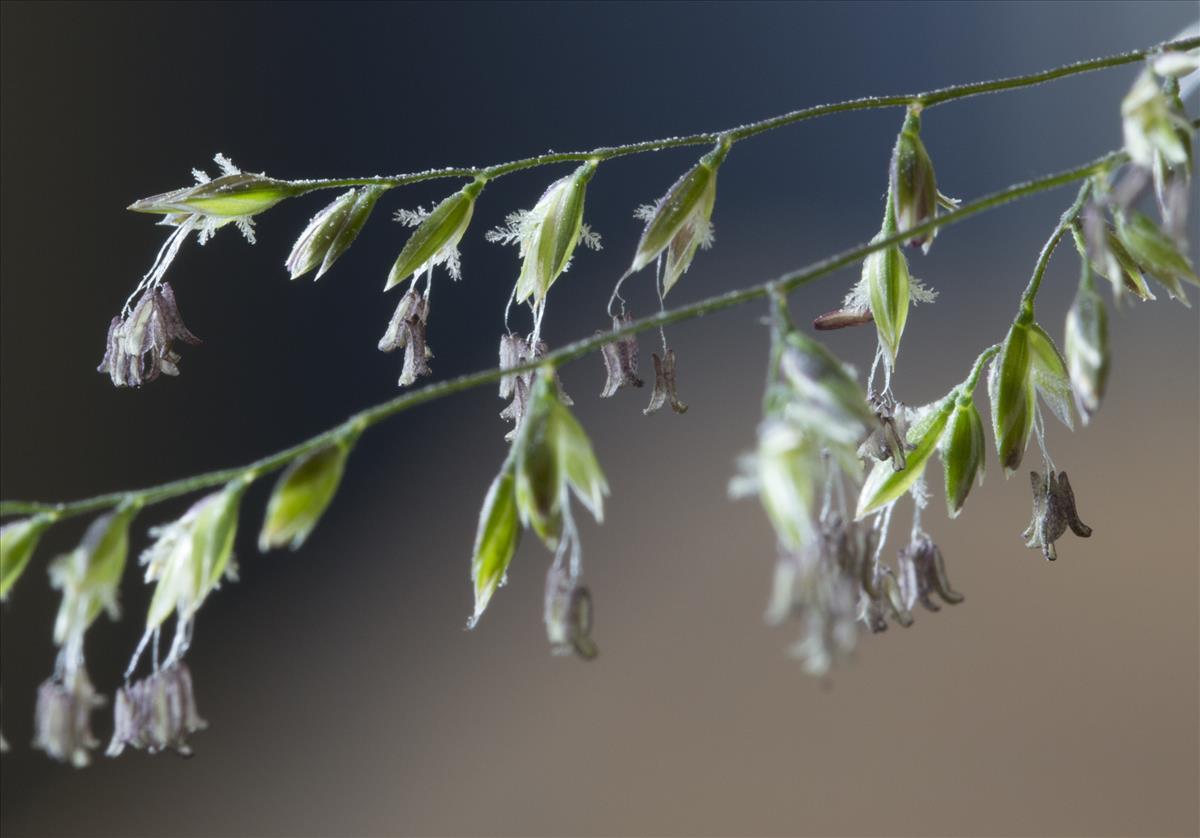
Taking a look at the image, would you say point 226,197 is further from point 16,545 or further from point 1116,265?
point 1116,265

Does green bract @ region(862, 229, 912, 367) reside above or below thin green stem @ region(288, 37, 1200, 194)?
below

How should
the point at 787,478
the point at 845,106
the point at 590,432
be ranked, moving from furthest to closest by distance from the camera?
the point at 590,432, the point at 845,106, the point at 787,478

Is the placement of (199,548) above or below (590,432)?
below

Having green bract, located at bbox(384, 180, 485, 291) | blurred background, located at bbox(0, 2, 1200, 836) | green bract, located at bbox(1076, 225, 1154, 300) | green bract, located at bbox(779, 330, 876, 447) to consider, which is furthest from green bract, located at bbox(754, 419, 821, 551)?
blurred background, located at bbox(0, 2, 1200, 836)

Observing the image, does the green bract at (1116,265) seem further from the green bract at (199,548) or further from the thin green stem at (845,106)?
the green bract at (199,548)

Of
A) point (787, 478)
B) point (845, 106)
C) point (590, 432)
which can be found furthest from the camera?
point (590, 432)

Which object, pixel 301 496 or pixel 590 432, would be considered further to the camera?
pixel 590 432

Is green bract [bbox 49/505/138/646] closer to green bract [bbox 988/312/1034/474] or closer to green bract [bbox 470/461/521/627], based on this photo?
green bract [bbox 470/461/521/627]

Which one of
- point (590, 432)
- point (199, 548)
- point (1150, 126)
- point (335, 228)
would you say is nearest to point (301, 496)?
point (199, 548)
